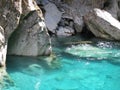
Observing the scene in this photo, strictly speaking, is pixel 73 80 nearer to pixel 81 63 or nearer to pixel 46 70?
pixel 46 70

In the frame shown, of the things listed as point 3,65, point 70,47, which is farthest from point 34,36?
point 70,47

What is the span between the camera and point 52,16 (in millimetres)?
18109

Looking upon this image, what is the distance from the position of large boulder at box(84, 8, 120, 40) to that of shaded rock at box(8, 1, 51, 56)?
578cm

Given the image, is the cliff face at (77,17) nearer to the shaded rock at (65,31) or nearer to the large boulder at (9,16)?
the shaded rock at (65,31)

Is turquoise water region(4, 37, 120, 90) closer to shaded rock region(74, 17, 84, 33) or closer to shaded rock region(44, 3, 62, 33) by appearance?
shaded rock region(44, 3, 62, 33)

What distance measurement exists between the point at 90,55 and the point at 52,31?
4.39m

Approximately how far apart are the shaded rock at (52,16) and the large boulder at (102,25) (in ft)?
5.79

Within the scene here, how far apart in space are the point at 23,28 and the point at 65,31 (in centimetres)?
650

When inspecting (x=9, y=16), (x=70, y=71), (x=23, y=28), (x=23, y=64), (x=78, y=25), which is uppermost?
(x=9, y=16)

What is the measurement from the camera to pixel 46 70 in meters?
10.7

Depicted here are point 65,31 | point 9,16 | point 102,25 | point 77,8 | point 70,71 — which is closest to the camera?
point 9,16

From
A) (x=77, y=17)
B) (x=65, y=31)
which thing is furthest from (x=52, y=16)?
(x=77, y=17)

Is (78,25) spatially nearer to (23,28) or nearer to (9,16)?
(23,28)

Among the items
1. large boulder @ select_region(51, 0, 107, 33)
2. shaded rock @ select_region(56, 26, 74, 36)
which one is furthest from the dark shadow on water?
large boulder @ select_region(51, 0, 107, 33)
